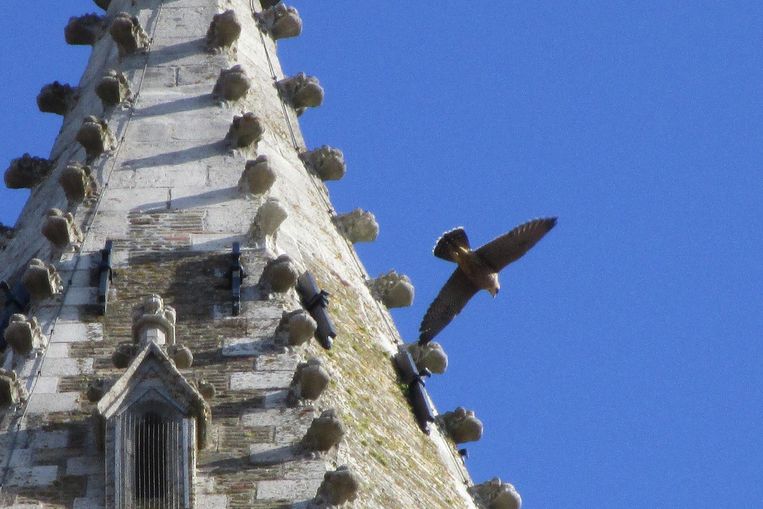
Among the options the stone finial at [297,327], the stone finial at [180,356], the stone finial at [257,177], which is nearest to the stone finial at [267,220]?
the stone finial at [257,177]

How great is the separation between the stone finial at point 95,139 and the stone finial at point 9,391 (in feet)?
18.1

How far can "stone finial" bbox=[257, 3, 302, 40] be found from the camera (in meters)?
42.2

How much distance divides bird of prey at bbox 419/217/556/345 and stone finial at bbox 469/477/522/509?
2.78 metres

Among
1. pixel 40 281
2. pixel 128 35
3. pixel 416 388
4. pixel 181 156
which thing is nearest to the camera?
pixel 40 281

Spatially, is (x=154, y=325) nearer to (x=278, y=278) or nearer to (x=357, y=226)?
(x=278, y=278)

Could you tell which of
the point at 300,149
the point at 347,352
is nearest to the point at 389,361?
the point at 347,352

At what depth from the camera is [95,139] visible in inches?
1452

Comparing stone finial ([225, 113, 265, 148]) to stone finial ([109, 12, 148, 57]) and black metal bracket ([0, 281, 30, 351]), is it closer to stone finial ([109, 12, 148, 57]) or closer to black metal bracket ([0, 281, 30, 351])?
stone finial ([109, 12, 148, 57])

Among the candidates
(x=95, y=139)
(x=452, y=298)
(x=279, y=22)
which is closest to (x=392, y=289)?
(x=452, y=298)

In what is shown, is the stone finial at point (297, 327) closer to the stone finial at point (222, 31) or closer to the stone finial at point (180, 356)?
the stone finial at point (180, 356)

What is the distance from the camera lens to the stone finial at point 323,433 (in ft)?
101

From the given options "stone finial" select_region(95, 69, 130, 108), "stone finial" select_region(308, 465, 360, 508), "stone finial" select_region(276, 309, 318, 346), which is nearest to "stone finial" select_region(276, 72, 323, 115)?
"stone finial" select_region(95, 69, 130, 108)

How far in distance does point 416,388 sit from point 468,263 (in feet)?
8.62

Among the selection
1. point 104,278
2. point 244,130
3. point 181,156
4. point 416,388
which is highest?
point 244,130
